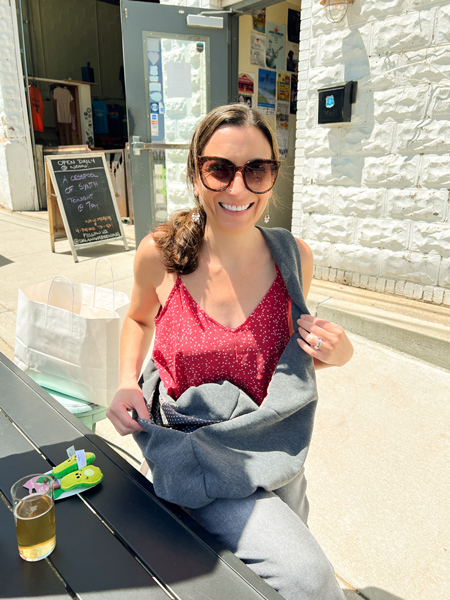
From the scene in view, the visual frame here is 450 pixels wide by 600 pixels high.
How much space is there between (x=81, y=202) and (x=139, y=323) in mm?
4699

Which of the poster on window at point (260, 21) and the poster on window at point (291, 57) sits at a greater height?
the poster on window at point (260, 21)

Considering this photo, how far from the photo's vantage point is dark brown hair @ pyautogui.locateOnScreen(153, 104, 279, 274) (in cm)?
137

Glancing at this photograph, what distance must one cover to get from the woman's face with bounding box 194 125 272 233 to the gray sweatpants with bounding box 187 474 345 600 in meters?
0.76

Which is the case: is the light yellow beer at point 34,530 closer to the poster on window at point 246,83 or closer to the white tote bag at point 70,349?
the white tote bag at point 70,349

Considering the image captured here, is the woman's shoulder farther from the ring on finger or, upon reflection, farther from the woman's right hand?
the ring on finger

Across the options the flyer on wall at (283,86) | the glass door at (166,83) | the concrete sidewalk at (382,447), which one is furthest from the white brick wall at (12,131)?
the concrete sidewalk at (382,447)

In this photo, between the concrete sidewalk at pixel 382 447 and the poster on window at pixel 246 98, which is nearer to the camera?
the concrete sidewalk at pixel 382 447

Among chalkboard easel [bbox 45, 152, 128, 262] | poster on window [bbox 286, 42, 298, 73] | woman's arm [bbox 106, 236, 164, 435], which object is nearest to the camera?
woman's arm [bbox 106, 236, 164, 435]

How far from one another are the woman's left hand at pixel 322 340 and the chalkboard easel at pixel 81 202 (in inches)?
188

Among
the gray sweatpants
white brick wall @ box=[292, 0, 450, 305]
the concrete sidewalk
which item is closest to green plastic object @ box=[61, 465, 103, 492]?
the gray sweatpants

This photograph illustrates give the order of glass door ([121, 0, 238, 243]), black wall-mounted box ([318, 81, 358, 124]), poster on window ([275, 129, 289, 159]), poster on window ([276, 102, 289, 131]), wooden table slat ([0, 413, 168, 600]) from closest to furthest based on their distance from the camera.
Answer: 1. wooden table slat ([0, 413, 168, 600])
2. black wall-mounted box ([318, 81, 358, 124])
3. glass door ([121, 0, 238, 243])
4. poster on window ([276, 102, 289, 131])
5. poster on window ([275, 129, 289, 159])

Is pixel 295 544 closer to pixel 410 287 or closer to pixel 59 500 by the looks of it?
pixel 59 500

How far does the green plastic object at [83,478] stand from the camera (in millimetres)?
988

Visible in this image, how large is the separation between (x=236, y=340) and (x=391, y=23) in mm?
3221
